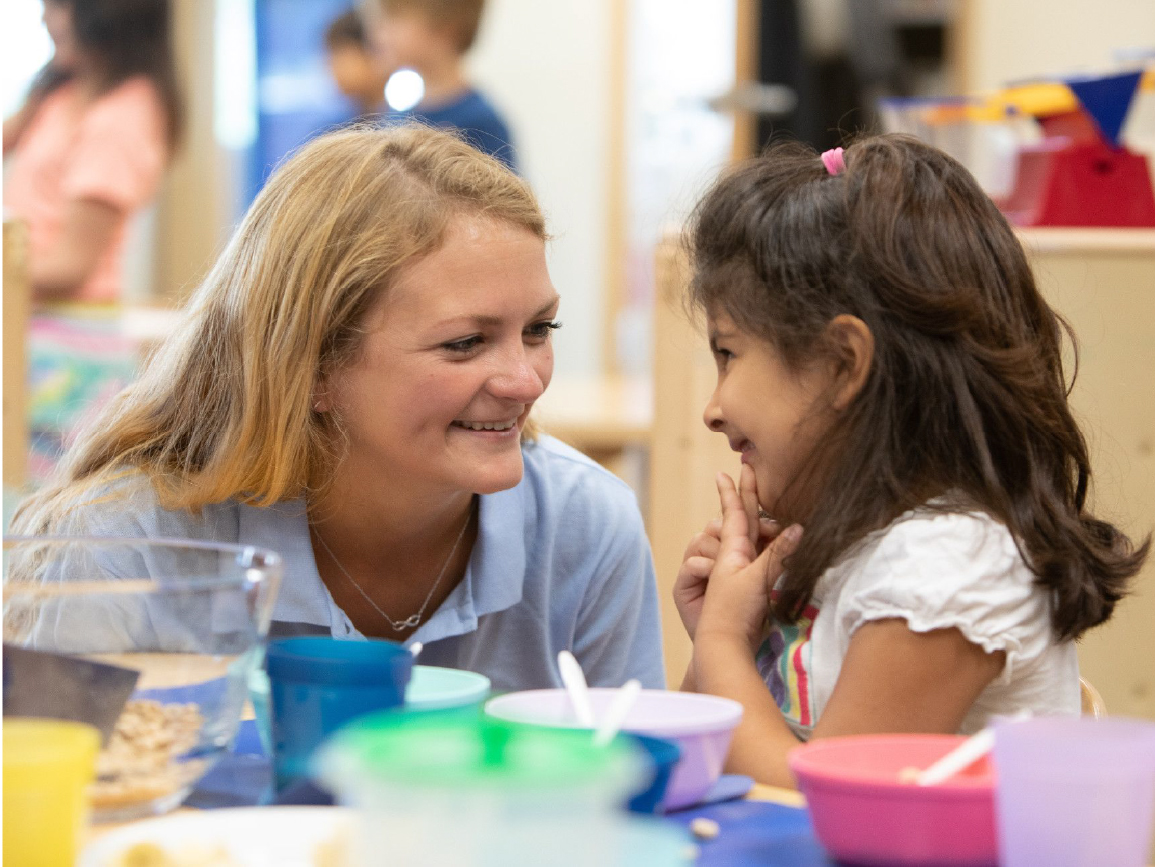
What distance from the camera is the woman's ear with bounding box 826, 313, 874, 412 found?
3.77 feet

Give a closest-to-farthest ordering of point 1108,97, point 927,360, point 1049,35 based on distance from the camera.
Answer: point 927,360
point 1108,97
point 1049,35

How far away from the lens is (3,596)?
73 centimetres

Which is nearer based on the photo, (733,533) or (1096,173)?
(733,533)

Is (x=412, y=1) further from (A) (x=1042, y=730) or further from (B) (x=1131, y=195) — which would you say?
(A) (x=1042, y=730)

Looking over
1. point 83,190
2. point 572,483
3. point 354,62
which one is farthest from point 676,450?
point 354,62

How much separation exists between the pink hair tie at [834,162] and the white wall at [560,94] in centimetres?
404


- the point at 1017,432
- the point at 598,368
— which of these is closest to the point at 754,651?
the point at 1017,432

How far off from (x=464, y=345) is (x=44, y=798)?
757mm

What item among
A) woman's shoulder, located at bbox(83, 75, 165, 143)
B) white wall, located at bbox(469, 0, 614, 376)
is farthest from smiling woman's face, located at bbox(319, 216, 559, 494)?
white wall, located at bbox(469, 0, 614, 376)

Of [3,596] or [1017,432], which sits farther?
[1017,432]

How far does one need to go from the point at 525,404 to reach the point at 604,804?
842 mm

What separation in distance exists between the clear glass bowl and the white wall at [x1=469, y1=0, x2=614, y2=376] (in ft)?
14.9

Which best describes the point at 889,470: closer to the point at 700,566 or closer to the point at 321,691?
the point at 700,566

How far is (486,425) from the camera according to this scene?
53.1 inches
